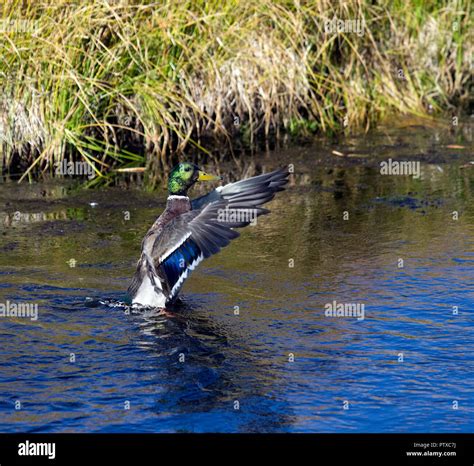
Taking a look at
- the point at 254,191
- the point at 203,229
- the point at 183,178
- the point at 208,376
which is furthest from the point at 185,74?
the point at 208,376

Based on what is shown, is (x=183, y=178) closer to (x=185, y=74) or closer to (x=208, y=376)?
(x=208, y=376)

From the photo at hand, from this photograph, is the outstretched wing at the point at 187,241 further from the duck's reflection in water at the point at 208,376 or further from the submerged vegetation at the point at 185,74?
the submerged vegetation at the point at 185,74

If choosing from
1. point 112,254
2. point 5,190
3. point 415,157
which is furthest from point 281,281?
point 415,157

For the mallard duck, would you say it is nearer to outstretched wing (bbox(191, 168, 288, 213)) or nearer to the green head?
outstretched wing (bbox(191, 168, 288, 213))

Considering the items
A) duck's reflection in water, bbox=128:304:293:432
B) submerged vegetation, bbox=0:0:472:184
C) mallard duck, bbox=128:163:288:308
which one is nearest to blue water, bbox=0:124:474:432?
duck's reflection in water, bbox=128:304:293:432

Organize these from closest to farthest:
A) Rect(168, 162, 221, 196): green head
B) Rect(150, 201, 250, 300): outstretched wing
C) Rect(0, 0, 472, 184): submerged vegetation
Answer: Rect(150, 201, 250, 300): outstretched wing → Rect(168, 162, 221, 196): green head → Rect(0, 0, 472, 184): submerged vegetation

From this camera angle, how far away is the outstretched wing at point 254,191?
623cm

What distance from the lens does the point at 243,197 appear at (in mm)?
6258

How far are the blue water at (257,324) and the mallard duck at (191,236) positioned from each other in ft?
0.58

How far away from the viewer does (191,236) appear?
6168 millimetres

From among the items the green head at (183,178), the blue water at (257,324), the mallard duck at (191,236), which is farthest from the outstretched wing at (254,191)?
the blue water at (257,324)

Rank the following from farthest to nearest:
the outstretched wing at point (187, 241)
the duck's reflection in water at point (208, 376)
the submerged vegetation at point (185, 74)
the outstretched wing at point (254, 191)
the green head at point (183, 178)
Result: 1. the submerged vegetation at point (185, 74)
2. the green head at point (183, 178)
3. the outstretched wing at point (254, 191)
4. the outstretched wing at point (187, 241)
5. the duck's reflection in water at point (208, 376)

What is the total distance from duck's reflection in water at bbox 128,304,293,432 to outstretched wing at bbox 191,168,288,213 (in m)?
0.67

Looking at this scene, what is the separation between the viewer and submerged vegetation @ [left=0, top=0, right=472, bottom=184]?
8.81 m
